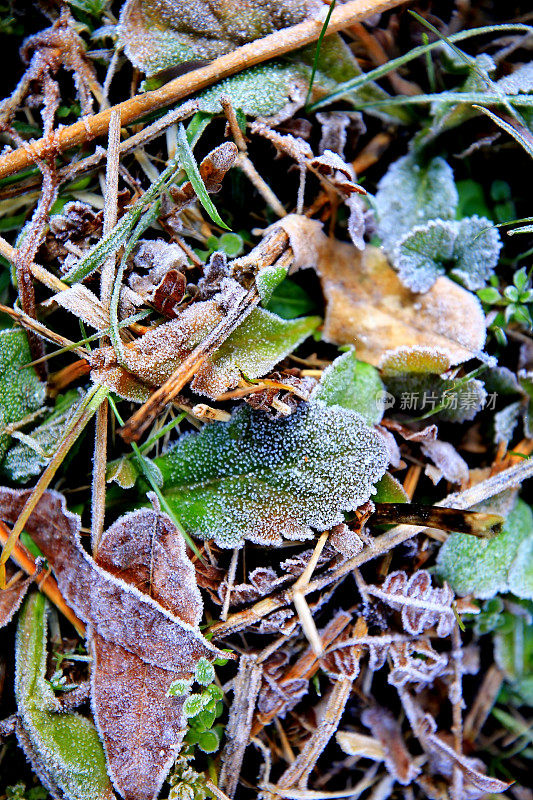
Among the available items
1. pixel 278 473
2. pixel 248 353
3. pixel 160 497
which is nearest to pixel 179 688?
pixel 160 497

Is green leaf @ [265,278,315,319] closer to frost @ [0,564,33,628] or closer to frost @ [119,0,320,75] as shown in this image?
frost @ [119,0,320,75]

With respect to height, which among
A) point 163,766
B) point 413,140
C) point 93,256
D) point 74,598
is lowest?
point 163,766

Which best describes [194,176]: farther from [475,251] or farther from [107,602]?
[107,602]

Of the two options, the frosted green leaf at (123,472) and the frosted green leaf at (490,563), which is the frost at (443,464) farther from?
the frosted green leaf at (123,472)

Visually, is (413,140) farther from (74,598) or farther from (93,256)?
(74,598)

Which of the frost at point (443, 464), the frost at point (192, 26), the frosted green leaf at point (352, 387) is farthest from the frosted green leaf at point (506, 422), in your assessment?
the frost at point (192, 26)

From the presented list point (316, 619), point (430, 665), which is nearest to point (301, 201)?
point (316, 619)
